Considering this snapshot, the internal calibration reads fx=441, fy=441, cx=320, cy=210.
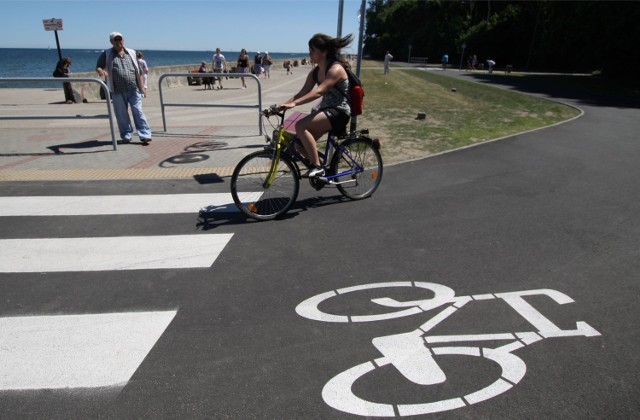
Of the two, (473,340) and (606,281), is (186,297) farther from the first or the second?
(606,281)

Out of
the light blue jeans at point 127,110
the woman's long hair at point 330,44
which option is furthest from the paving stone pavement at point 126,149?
the woman's long hair at point 330,44

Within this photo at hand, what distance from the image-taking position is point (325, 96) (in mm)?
5238

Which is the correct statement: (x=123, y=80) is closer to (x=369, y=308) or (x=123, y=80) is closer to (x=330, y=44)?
(x=330, y=44)

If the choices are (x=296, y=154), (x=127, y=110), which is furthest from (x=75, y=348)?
(x=127, y=110)

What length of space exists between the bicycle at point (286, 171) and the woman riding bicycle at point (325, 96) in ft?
0.41

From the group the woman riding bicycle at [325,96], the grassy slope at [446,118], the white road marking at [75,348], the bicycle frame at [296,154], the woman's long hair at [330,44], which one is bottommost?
the white road marking at [75,348]

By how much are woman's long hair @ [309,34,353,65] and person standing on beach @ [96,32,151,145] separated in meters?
4.68

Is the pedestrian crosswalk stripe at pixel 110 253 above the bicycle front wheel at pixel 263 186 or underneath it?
underneath

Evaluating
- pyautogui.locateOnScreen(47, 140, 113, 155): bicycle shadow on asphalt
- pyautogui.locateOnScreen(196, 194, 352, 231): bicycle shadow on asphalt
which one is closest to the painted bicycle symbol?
pyautogui.locateOnScreen(196, 194, 352, 231): bicycle shadow on asphalt

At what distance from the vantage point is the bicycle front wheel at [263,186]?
493 cm

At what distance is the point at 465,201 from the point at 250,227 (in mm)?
2737

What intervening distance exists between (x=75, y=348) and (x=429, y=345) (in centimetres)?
226

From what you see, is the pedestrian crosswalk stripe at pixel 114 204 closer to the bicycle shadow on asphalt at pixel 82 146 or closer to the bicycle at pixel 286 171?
the bicycle at pixel 286 171

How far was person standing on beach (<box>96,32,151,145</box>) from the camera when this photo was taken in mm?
A: 8000
